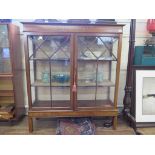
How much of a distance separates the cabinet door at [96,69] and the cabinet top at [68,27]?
0.20 ft

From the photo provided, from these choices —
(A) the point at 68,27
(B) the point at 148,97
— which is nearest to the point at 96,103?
(B) the point at 148,97

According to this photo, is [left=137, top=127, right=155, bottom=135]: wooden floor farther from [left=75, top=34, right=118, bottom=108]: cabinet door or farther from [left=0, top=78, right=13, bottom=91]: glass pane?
[left=0, top=78, right=13, bottom=91]: glass pane

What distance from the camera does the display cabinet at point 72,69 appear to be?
1.71 m

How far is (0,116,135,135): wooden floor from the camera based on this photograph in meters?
1.84

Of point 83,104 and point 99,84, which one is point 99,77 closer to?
point 99,84

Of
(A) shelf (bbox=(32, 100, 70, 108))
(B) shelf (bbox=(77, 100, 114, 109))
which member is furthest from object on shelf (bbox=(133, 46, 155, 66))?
(A) shelf (bbox=(32, 100, 70, 108))

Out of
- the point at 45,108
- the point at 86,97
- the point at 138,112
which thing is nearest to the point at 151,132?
the point at 138,112

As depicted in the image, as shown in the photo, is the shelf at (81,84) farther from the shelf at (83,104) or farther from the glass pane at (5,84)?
the glass pane at (5,84)

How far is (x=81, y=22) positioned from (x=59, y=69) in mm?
571

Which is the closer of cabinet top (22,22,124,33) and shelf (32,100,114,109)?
cabinet top (22,22,124,33)

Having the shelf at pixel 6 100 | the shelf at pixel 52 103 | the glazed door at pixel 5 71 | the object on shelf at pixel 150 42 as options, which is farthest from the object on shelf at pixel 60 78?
the object on shelf at pixel 150 42

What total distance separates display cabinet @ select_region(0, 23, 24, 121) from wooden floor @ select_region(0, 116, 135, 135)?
Answer: 0.33 ft
